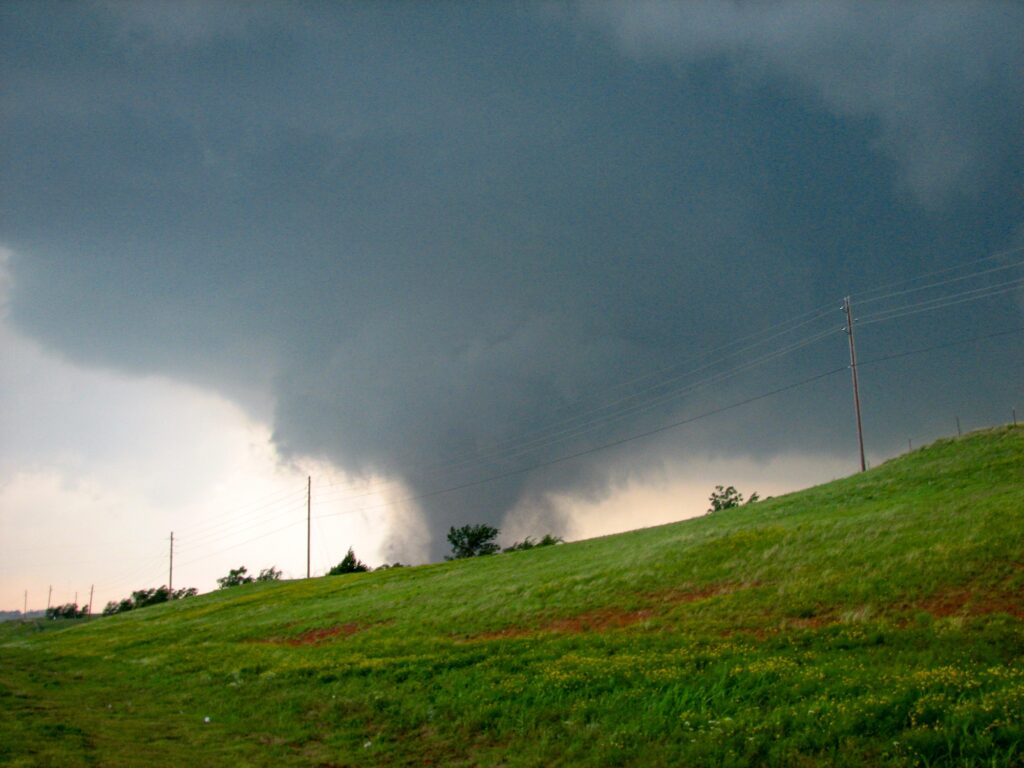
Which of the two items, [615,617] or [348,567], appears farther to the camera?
[348,567]

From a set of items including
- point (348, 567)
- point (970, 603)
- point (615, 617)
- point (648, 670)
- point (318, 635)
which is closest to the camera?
point (648, 670)

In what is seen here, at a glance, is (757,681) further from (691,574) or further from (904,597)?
(691,574)

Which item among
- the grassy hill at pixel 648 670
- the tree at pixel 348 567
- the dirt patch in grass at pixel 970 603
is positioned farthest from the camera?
the tree at pixel 348 567

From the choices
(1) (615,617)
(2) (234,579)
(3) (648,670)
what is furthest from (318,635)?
(2) (234,579)

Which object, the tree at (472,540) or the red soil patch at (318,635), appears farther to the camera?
the tree at (472,540)

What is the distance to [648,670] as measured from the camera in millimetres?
18750

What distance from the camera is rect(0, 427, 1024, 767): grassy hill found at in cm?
1366

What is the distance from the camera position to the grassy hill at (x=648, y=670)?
44.8ft

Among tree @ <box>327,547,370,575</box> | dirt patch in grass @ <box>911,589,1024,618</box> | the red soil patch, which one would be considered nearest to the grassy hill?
dirt patch in grass @ <box>911,589,1024,618</box>

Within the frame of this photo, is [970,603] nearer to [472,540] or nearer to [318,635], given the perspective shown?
[318,635]

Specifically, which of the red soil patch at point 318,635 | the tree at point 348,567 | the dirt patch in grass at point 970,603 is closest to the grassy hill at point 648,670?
the dirt patch in grass at point 970,603

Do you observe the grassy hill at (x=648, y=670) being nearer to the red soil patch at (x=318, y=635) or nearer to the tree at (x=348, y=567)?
the red soil patch at (x=318, y=635)

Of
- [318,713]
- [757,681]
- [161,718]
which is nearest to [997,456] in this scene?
[757,681]

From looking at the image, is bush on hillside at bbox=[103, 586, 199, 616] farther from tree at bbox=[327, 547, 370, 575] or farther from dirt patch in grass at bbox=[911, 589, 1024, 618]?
dirt patch in grass at bbox=[911, 589, 1024, 618]
